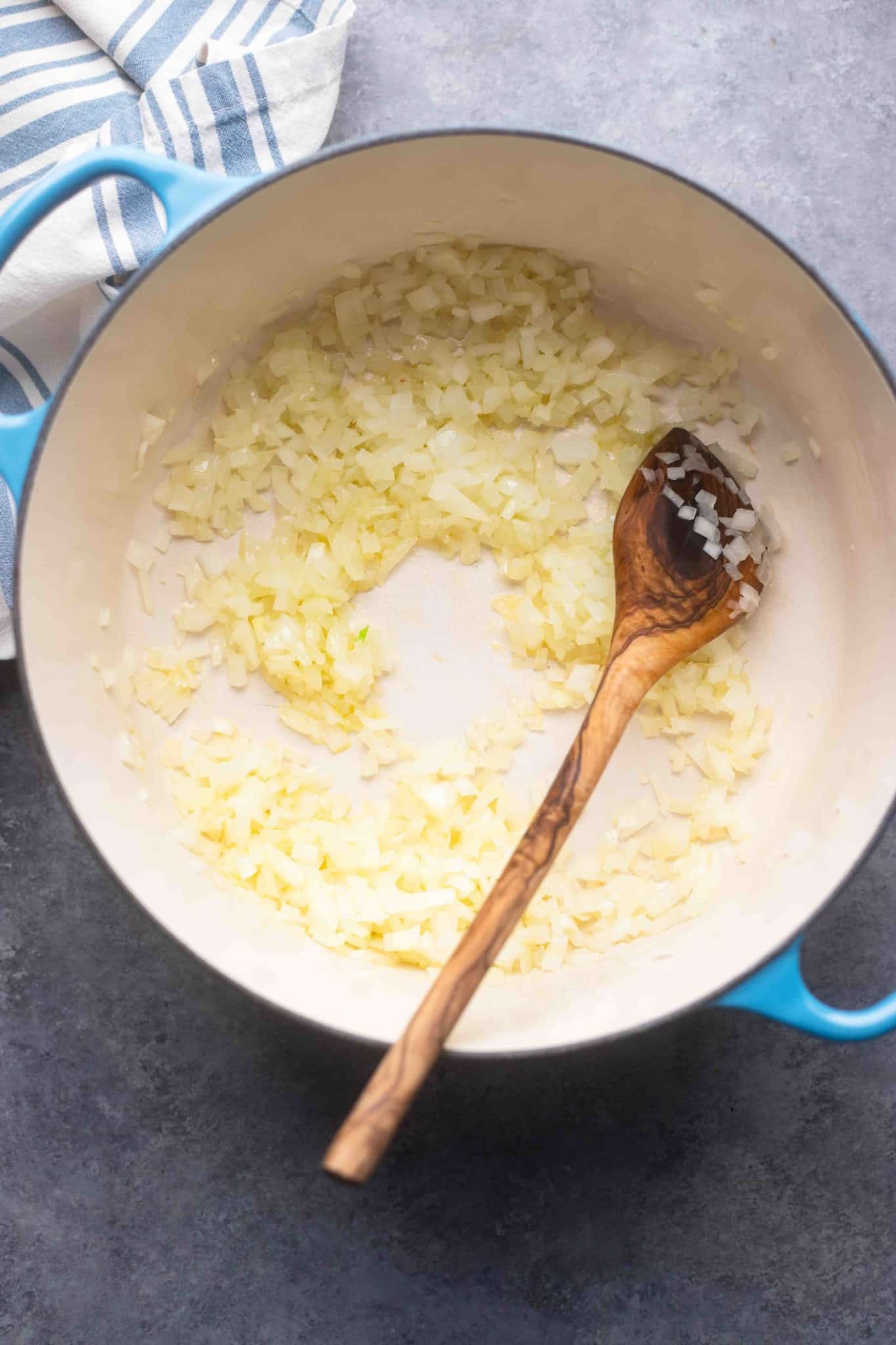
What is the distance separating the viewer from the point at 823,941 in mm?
1194

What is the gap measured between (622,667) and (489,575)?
0.74 feet

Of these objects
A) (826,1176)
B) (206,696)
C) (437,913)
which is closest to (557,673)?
(437,913)

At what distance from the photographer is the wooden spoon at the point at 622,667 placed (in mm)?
869

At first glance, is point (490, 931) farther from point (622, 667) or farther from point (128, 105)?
point (128, 105)

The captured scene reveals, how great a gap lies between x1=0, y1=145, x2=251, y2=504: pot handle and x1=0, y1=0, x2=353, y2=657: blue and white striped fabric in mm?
176

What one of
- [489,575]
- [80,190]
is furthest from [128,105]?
[489,575]

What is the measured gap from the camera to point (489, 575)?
4.03 feet

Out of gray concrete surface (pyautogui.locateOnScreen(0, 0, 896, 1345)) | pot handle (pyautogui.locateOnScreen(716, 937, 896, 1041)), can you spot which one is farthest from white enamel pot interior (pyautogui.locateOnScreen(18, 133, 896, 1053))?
gray concrete surface (pyautogui.locateOnScreen(0, 0, 896, 1345))

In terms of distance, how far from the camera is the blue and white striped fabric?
3.62 ft

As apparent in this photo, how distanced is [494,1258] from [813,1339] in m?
0.36

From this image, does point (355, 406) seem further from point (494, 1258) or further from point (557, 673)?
point (494, 1258)

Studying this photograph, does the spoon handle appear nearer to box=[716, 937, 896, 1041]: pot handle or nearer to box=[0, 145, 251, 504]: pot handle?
box=[716, 937, 896, 1041]: pot handle

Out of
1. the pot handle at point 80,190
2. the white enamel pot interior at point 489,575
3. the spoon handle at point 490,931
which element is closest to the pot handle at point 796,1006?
the white enamel pot interior at point 489,575

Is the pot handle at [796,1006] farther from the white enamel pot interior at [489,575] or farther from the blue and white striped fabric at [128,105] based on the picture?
the blue and white striped fabric at [128,105]
